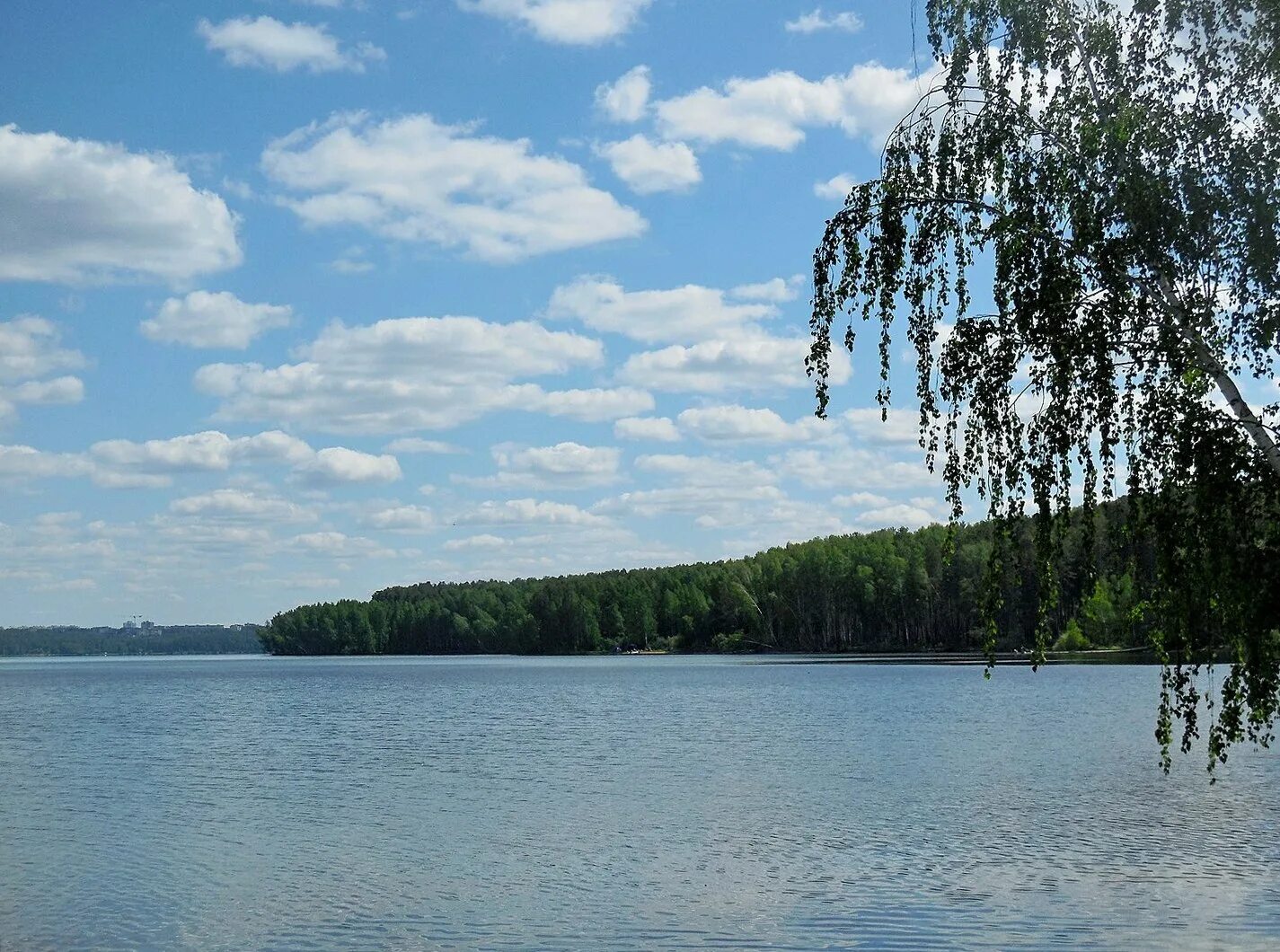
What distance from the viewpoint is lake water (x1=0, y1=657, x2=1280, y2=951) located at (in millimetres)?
19297

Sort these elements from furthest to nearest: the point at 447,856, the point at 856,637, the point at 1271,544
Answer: the point at 856,637
the point at 447,856
the point at 1271,544

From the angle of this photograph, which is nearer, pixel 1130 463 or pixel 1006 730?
pixel 1130 463

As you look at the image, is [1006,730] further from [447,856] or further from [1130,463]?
[1130,463]

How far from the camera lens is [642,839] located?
27.4 meters

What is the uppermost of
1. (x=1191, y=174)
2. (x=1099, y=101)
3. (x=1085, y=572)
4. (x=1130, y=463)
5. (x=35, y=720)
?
(x=1099, y=101)

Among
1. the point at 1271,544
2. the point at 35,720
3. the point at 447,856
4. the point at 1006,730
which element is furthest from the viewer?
the point at 35,720

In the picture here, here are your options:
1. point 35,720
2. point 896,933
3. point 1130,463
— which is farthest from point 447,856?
point 35,720

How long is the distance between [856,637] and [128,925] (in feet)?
579

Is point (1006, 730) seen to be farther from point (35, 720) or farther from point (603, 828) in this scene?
point (35, 720)

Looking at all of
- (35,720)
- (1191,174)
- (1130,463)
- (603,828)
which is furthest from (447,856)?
(35,720)

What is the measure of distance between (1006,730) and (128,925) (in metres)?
42.0

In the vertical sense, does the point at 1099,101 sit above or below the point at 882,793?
above

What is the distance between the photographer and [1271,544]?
12945mm

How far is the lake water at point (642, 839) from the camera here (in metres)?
19.3
